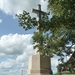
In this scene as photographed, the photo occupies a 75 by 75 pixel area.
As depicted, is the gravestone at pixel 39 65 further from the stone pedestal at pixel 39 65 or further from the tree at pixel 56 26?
the tree at pixel 56 26

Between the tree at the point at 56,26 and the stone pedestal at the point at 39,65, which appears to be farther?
the stone pedestal at the point at 39,65

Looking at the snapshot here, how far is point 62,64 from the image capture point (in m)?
12.6

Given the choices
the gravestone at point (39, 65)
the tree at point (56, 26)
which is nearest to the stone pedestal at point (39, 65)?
the gravestone at point (39, 65)

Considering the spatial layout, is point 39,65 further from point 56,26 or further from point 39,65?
point 56,26

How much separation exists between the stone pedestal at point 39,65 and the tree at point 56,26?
1.85 meters

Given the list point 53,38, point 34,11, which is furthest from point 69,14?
point 34,11

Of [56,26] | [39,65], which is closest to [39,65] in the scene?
Result: [39,65]

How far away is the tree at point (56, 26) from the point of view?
28.6ft

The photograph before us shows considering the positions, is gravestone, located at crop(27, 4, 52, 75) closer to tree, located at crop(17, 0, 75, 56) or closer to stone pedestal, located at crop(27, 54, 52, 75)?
stone pedestal, located at crop(27, 54, 52, 75)

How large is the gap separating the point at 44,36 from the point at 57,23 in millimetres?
2837

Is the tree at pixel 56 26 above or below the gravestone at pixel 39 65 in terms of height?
above

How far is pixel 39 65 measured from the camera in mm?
13625

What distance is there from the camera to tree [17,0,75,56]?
8.70 m

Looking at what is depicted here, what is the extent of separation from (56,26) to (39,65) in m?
5.22
